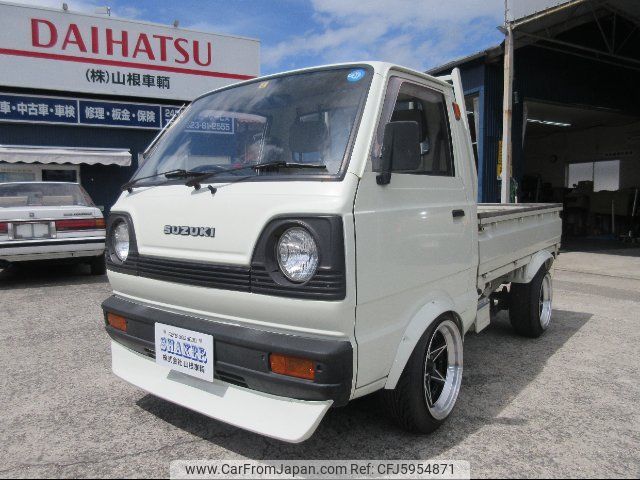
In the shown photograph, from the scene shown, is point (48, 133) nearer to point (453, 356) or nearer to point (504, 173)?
point (504, 173)

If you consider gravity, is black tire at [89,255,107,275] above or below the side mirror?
below

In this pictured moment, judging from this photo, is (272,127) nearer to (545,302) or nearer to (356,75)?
(356,75)

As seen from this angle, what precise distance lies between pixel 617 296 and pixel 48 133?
1256 centimetres

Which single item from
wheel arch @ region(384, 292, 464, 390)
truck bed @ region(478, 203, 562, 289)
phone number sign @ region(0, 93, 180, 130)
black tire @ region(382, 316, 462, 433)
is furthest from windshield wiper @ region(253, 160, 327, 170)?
phone number sign @ region(0, 93, 180, 130)

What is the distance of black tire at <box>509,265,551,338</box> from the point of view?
4.15m

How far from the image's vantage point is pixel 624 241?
46.8 feet

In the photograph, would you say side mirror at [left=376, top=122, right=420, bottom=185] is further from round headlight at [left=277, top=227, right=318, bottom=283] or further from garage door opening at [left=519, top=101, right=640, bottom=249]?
garage door opening at [left=519, top=101, right=640, bottom=249]

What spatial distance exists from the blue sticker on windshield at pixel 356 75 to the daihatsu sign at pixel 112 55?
1207 centimetres

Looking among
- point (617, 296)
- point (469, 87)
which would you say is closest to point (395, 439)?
point (617, 296)

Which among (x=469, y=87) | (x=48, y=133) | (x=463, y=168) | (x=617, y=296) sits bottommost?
(x=617, y=296)

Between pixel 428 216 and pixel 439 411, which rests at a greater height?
pixel 428 216

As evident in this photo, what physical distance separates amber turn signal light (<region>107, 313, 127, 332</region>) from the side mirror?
1558 millimetres

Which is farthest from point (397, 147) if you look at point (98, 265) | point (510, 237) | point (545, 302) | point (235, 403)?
point (98, 265)

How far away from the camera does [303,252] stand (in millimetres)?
1963
